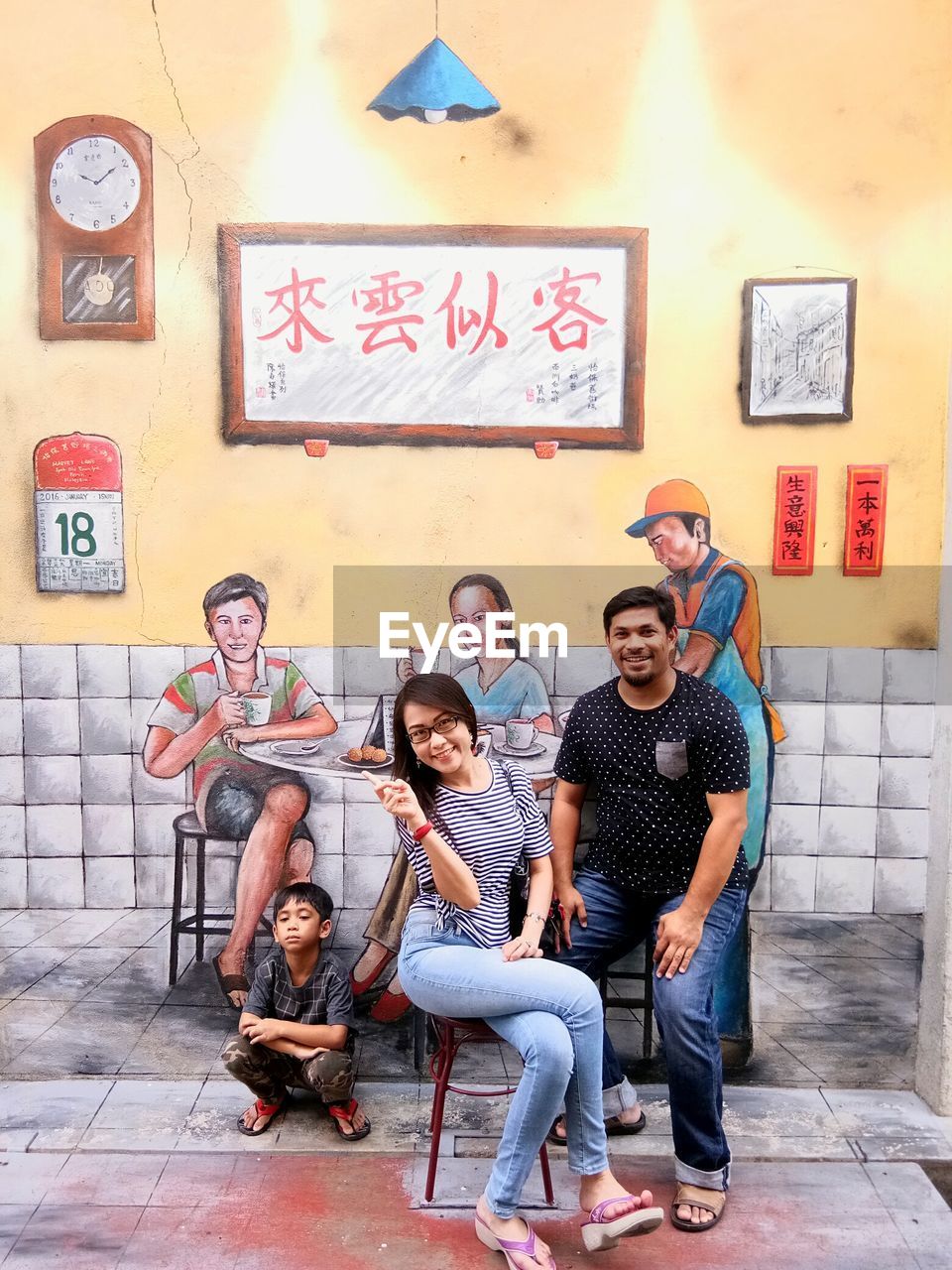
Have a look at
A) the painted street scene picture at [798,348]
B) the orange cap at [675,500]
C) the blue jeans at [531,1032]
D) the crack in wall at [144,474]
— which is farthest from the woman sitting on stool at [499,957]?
the painted street scene picture at [798,348]

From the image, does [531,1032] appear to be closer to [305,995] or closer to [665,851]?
[665,851]

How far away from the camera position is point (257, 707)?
3.20 metres

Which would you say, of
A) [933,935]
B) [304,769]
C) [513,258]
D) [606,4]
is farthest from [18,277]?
[933,935]

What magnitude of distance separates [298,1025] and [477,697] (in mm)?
1137

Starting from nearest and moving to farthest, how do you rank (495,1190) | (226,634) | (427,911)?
(495,1190) < (427,911) < (226,634)

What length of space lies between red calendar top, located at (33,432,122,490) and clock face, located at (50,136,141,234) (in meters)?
0.66

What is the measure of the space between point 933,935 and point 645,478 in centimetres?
177

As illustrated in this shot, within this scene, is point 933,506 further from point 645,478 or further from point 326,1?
point 326,1

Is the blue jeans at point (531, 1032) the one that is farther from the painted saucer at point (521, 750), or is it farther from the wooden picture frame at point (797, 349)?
the wooden picture frame at point (797, 349)

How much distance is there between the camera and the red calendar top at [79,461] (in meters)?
Result: 3.11

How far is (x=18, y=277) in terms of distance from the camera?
3066 millimetres

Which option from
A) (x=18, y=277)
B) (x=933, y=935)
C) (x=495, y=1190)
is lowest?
(x=495, y=1190)

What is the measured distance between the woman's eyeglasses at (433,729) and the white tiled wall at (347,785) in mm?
548

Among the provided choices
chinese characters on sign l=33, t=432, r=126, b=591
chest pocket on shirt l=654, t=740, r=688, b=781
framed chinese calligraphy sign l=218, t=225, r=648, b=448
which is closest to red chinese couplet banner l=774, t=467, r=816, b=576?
framed chinese calligraphy sign l=218, t=225, r=648, b=448
